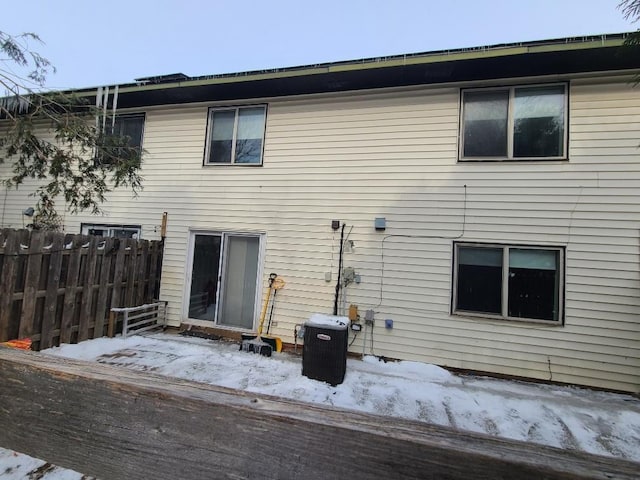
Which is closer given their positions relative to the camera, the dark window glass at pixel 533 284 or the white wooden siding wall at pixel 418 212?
the white wooden siding wall at pixel 418 212

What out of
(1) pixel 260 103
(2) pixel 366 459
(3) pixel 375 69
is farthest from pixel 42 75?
(2) pixel 366 459

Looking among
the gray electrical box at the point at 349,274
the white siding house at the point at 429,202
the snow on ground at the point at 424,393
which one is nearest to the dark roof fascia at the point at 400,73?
the white siding house at the point at 429,202

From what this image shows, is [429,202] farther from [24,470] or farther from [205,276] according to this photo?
[24,470]

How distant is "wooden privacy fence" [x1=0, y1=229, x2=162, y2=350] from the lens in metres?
4.32

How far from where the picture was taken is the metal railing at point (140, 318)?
5.90 meters

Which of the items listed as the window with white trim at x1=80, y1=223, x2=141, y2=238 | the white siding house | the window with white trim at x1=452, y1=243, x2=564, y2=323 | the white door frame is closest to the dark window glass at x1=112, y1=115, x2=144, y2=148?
the white siding house

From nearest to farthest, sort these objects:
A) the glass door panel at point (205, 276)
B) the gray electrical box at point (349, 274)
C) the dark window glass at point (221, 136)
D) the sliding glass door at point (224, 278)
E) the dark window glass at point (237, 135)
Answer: the gray electrical box at point (349, 274) → the sliding glass door at point (224, 278) → the glass door panel at point (205, 276) → the dark window glass at point (237, 135) → the dark window glass at point (221, 136)

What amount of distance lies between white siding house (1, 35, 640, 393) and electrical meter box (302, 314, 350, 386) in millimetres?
1317

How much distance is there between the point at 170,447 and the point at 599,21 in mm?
7577

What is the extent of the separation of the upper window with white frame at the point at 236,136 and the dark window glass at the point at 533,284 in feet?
15.9

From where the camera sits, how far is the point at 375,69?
5594mm

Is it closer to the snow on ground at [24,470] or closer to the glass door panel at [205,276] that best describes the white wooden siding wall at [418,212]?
the glass door panel at [205,276]

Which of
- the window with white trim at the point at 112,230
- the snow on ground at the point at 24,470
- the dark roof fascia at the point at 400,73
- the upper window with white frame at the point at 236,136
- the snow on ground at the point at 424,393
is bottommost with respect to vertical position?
the snow on ground at the point at 424,393

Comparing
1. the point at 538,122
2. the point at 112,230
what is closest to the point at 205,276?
the point at 112,230
